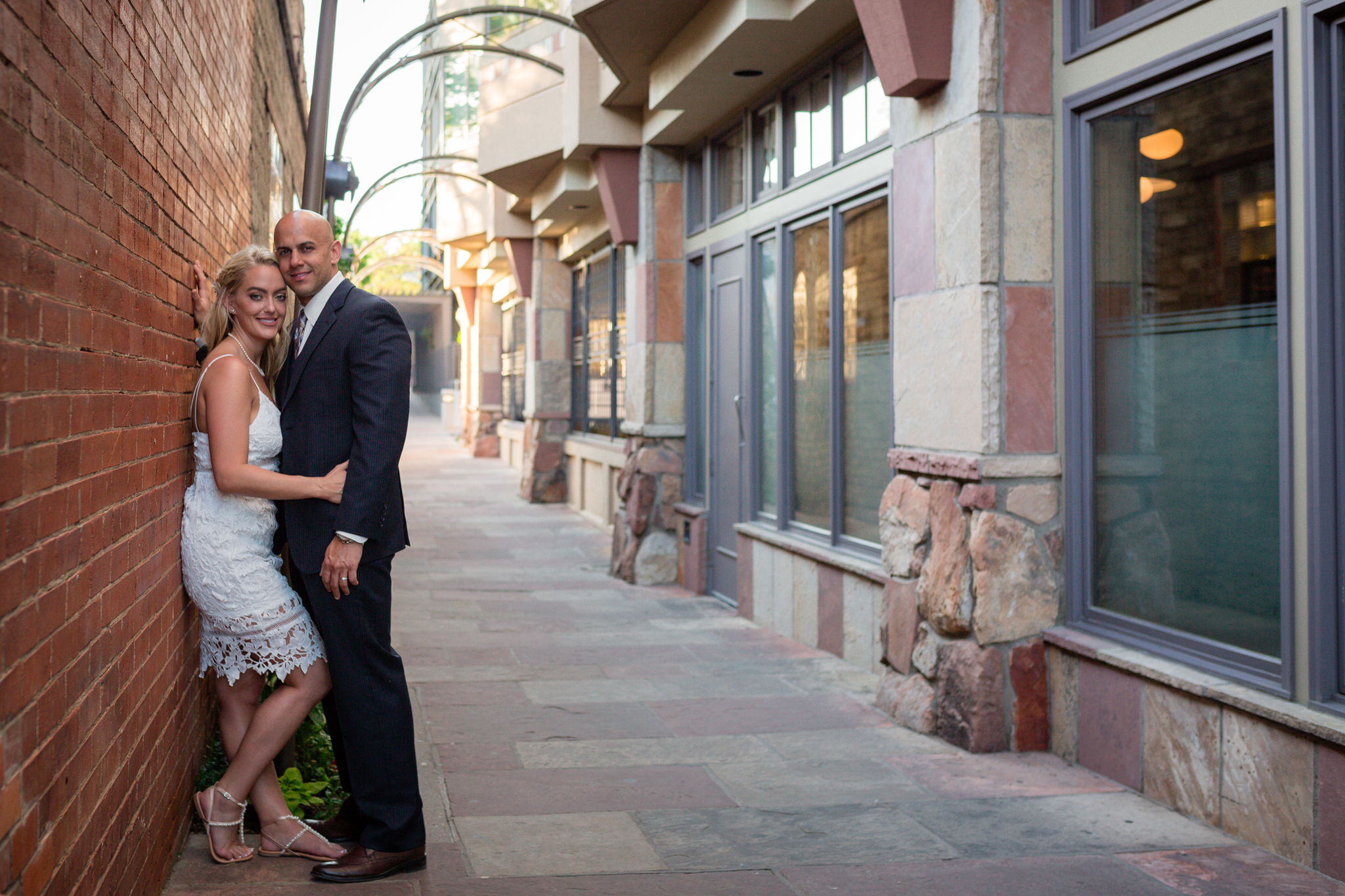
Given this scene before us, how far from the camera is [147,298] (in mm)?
3002

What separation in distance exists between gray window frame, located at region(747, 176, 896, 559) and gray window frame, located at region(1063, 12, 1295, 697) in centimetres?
114

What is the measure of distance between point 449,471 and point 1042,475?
1951cm

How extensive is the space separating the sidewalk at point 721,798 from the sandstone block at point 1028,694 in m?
0.10

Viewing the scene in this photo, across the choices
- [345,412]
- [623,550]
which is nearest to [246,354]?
[345,412]

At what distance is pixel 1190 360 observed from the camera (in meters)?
4.27

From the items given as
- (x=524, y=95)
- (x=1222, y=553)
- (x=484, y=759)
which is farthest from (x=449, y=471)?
Result: (x=1222, y=553)

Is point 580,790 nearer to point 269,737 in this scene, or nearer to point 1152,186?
point 269,737

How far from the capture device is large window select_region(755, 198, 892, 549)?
6.51 metres

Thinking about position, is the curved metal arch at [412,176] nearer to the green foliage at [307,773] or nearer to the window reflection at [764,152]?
the window reflection at [764,152]

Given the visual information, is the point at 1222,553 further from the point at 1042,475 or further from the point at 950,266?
the point at 950,266

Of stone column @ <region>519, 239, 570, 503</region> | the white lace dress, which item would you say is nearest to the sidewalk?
the white lace dress

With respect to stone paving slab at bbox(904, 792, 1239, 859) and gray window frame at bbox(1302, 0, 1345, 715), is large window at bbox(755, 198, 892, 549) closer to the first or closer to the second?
stone paving slab at bbox(904, 792, 1239, 859)

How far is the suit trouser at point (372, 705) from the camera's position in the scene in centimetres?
350

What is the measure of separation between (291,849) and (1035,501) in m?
3.05
